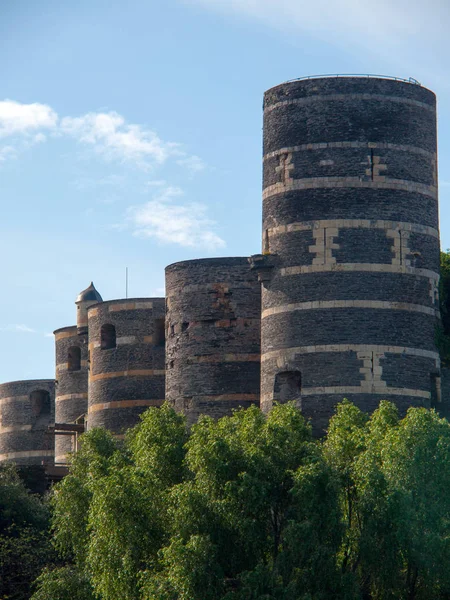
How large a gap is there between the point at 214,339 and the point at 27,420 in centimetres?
Result: 3051

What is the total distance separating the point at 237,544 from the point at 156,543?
6.98 feet

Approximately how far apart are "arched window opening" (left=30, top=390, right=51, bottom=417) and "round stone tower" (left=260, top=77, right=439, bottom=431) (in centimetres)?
3466

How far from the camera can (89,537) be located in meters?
38.7

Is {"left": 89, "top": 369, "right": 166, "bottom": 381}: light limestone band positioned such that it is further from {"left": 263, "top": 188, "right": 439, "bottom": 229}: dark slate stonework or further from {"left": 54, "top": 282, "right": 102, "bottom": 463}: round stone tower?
{"left": 263, "top": 188, "right": 439, "bottom": 229}: dark slate stonework

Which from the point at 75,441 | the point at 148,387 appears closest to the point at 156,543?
the point at 148,387

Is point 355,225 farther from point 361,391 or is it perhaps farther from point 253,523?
point 253,523

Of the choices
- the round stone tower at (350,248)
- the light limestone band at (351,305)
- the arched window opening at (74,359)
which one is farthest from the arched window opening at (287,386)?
the arched window opening at (74,359)

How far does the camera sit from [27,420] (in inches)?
3130

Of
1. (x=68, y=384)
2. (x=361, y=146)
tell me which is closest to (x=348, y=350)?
(x=361, y=146)

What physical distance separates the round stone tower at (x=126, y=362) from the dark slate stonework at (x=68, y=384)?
6773 millimetres

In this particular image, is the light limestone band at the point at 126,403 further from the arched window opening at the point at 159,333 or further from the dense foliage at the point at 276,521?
the dense foliage at the point at 276,521

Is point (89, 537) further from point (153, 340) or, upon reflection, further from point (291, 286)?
point (153, 340)

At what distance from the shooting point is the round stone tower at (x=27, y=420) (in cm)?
7862

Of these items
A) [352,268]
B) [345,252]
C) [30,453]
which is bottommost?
[30,453]
